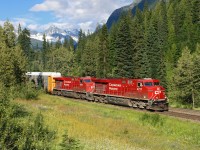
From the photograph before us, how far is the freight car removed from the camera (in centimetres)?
3354

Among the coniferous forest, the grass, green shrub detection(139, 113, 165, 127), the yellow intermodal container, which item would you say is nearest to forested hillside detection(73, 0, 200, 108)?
the coniferous forest

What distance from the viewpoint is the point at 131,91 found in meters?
36.2

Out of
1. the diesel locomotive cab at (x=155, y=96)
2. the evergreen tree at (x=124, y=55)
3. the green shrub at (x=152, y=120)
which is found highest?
the evergreen tree at (x=124, y=55)

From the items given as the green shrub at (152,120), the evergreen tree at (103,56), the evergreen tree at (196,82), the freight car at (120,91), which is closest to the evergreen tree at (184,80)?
the evergreen tree at (196,82)

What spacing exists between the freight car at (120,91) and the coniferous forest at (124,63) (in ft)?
26.5

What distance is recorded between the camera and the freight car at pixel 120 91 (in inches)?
1320

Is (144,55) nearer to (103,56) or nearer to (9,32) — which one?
(103,56)

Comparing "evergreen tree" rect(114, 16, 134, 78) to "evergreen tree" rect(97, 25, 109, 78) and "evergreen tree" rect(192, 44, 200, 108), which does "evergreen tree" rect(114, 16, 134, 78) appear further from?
"evergreen tree" rect(192, 44, 200, 108)

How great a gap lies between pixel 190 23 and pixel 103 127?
106m

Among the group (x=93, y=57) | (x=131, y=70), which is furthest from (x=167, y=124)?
(x=93, y=57)

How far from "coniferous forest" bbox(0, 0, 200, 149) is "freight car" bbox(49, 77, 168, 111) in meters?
8.08

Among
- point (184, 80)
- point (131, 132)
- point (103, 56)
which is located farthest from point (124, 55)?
point (131, 132)

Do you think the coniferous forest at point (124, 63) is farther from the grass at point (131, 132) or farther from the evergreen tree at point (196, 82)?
the grass at point (131, 132)

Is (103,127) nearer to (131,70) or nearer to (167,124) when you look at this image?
(167,124)
